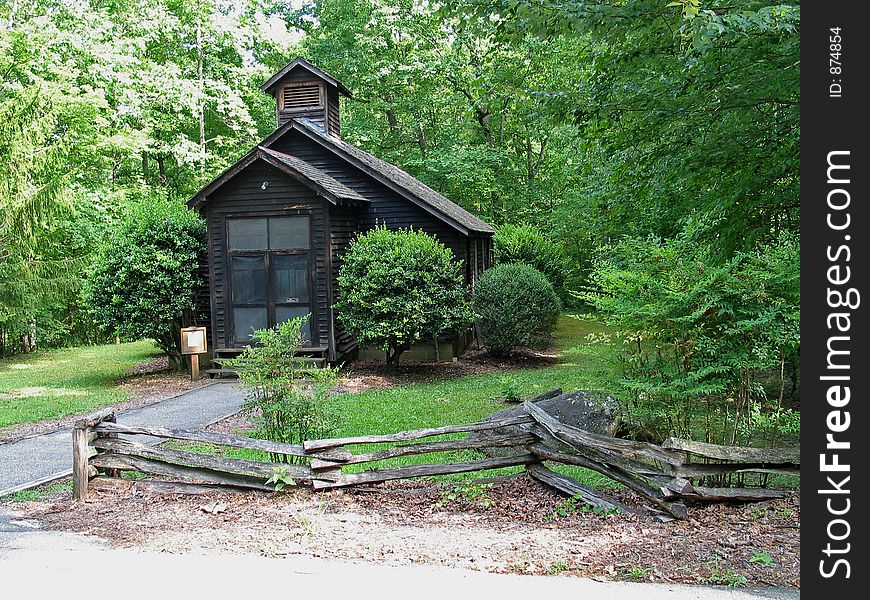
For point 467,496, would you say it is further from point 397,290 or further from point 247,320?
point 247,320

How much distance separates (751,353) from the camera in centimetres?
618

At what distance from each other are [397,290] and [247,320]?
3413mm

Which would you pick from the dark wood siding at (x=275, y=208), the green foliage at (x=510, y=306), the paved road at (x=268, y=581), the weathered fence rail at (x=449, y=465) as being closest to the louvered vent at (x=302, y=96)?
the dark wood siding at (x=275, y=208)

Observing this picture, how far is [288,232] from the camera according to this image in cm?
1559

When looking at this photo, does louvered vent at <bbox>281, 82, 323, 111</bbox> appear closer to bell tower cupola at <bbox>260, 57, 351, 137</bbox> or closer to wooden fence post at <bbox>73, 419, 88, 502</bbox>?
bell tower cupola at <bbox>260, 57, 351, 137</bbox>

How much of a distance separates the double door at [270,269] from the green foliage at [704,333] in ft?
31.7

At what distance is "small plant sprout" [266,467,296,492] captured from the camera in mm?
6824

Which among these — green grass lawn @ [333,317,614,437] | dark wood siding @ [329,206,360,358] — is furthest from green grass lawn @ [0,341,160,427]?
green grass lawn @ [333,317,614,437]

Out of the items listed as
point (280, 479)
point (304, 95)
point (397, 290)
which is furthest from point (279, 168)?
point (280, 479)

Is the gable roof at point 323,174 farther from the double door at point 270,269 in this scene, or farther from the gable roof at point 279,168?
the double door at point 270,269

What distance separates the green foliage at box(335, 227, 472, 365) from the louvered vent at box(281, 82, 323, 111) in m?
5.26

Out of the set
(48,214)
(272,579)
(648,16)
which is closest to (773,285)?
(648,16)

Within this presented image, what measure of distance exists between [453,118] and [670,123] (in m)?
27.1

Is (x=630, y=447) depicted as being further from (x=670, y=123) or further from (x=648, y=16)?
(x=648, y=16)
